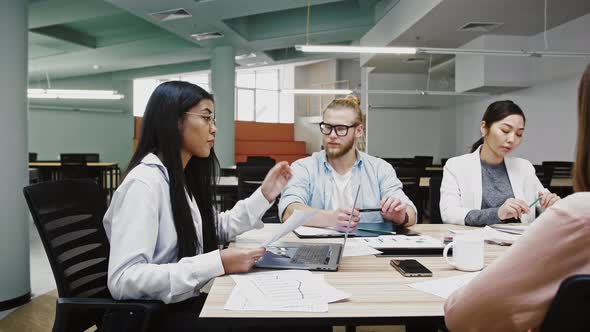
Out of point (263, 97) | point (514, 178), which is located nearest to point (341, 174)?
point (514, 178)

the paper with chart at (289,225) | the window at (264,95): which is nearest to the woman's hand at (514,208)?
the paper with chart at (289,225)

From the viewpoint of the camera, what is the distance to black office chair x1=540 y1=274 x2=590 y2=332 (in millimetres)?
552

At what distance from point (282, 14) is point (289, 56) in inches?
109

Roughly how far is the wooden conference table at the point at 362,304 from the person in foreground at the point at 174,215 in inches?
4.8

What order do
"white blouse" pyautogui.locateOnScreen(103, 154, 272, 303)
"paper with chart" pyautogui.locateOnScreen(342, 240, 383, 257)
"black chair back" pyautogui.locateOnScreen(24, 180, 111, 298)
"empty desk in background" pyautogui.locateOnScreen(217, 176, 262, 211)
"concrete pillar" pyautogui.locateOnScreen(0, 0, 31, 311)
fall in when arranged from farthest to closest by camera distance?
"empty desk in background" pyautogui.locateOnScreen(217, 176, 262, 211)
"concrete pillar" pyautogui.locateOnScreen(0, 0, 31, 311)
"paper with chart" pyautogui.locateOnScreen(342, 240, 383, 257)
"black chair back" pyautogui.locateOnScreen(24, 180, 111, 298)
"white blouse" pyautogui.locateOnScreen(103, 154, 272, 303)

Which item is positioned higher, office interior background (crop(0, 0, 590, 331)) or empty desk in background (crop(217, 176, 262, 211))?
office interior background (crop(0, 0, 590, 331))

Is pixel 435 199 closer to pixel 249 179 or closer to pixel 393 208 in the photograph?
pixel 393 208

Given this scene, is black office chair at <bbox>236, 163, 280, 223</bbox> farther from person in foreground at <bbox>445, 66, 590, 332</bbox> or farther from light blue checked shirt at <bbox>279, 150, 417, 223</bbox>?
person in foreground at <bbox>445, 66, 590, 332</bbox>

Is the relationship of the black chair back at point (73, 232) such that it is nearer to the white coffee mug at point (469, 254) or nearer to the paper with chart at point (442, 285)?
the paper with chart at point (442, 285)

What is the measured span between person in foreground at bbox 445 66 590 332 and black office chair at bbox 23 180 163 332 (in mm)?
750

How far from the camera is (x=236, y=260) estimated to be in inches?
44.3

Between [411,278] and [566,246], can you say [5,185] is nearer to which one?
[411,278]

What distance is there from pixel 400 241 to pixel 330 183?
0.72m

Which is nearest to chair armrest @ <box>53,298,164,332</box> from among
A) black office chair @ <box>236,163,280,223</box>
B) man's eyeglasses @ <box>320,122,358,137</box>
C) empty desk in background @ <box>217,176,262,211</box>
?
man's eyeglasses @ <box>320,122,358,137</box>
